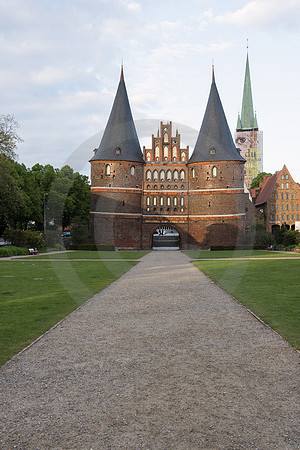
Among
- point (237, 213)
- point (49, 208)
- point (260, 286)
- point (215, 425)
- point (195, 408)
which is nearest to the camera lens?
point (215, 425)

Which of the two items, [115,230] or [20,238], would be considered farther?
[115,230]

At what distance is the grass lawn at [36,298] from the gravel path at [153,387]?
0.44 metres

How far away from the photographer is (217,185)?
2053 inches

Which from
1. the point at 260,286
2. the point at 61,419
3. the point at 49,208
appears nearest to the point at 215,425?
the point at 61,419

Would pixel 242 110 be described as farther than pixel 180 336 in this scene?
Yes

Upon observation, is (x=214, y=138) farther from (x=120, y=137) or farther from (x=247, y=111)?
(x=247, y=111)

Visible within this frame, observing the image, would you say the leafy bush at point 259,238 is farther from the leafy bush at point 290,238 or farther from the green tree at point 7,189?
the green tree at point 7,189

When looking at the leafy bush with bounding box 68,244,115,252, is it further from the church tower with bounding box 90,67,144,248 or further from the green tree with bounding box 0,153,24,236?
the green tree with bounding box 0,153,24,236

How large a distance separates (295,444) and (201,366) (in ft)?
8.21

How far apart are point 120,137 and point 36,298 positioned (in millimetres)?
40905

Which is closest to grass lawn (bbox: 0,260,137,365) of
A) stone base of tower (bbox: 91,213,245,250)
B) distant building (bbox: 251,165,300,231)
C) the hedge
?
the hedge

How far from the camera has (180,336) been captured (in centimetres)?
876

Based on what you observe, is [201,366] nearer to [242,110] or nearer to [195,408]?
[195,408]

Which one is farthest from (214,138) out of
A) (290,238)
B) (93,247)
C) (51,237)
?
(51,237)
